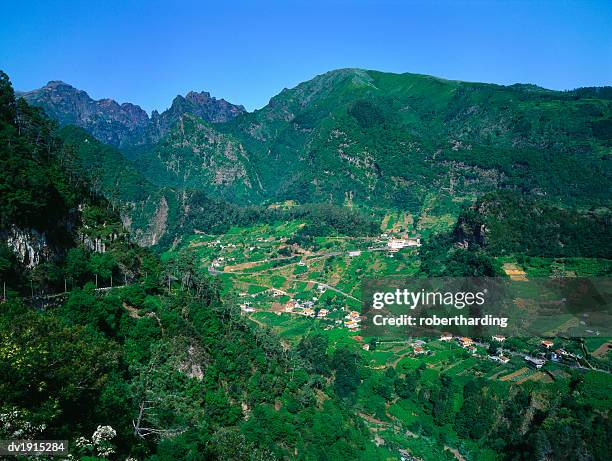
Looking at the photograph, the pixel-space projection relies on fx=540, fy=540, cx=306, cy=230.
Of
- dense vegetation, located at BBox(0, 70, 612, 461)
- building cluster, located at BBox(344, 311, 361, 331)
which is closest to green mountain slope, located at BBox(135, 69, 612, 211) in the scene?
dense vegetation, located at BBox(0, 70, 612, 461)

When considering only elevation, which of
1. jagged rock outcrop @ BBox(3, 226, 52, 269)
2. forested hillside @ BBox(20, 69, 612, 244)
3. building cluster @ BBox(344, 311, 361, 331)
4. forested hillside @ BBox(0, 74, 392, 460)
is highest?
forested hillside @ BBox(20, 69, 612, 244)

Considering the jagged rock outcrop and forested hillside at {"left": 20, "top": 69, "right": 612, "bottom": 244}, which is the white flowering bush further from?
forested hillside at {"left": 20, "top": 69, "right": 612, "bottom": 244}

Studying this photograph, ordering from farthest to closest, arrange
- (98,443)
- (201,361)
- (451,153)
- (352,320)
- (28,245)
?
(451,153)
(352,320)
(201,361)
(28,245)
(98,443)

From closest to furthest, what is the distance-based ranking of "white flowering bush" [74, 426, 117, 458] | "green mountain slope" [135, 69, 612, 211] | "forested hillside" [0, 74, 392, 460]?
1. "white flowering bush" [74, 426, 117, 458]
2. "forested hillside" [0, 74, 392, 460]
3. "green mountain slope" [135, 69, 612, 211]

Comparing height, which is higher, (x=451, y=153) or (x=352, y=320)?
(x=451, y=153)

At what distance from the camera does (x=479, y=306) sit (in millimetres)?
62156

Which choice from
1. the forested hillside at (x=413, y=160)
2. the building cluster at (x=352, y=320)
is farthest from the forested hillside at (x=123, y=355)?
the forested hillside at (x=413, y=160)

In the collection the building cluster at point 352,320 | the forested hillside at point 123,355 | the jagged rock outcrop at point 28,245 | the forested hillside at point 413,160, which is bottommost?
the building cluster at point 352,320

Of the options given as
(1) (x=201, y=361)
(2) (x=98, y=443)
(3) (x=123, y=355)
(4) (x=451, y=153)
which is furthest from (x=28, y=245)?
(4) (x=451, y=153)

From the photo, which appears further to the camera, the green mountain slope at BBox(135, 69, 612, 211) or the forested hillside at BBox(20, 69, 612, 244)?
the green mountain slope at BBox(135, 69, 612, 211)

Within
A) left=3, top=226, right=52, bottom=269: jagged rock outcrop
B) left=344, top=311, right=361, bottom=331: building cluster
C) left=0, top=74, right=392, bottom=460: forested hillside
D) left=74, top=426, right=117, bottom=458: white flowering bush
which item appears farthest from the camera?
left=344, top=311, right=361, bottom=331: building cluster

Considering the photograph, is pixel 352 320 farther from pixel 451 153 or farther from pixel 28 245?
pixel 451 153

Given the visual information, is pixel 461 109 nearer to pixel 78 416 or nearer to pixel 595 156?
pixel 595 156

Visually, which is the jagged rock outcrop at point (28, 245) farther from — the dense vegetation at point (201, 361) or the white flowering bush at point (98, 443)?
the white flowering bush at point (98, 443)
